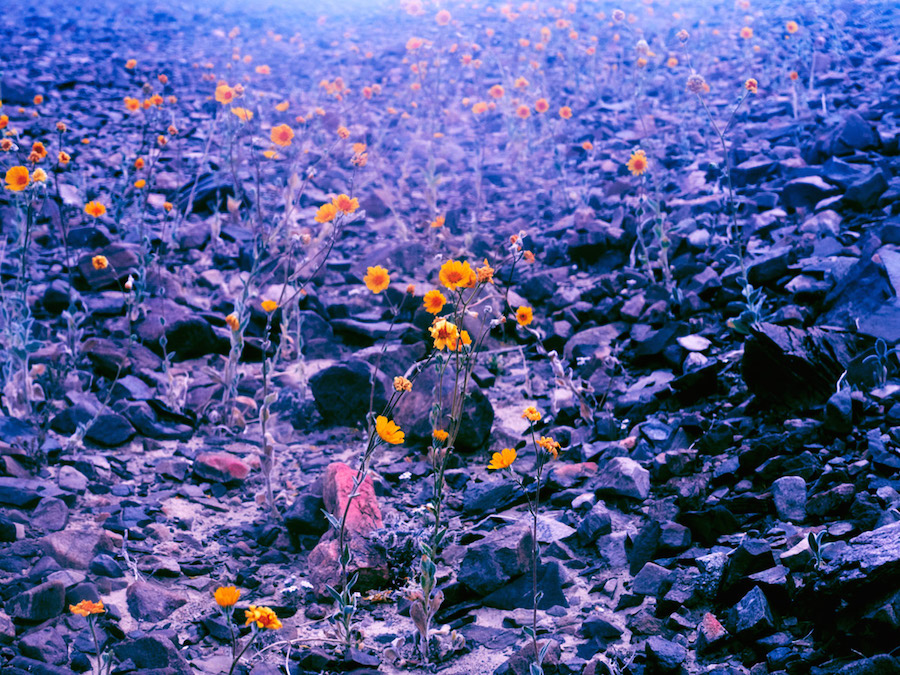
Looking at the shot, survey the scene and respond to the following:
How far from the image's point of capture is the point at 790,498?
8.96ft

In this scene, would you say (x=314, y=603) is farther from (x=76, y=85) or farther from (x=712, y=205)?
(x=76, y=85)

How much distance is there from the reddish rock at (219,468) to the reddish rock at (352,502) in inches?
25.6

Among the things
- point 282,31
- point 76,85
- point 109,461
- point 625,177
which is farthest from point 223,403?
point 282,31

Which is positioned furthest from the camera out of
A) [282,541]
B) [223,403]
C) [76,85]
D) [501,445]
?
[76,85]

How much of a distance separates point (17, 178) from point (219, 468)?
199 cm

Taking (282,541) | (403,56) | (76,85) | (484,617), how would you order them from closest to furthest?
1. (484,617)
2. (282,541)
3. (76,85)
4. (403,56)

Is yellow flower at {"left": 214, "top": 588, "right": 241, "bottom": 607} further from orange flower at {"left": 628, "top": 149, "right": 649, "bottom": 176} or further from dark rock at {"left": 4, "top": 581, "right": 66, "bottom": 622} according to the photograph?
orange flower at {"left": 628, "top": 149, "right": 649, "bottom": 176}

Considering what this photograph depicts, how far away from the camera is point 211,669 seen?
2461 millimetres

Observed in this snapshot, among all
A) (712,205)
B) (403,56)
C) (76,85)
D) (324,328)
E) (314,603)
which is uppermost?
(403,56)

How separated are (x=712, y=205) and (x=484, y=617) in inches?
154

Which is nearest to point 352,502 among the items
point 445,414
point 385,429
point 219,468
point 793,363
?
point 385,429

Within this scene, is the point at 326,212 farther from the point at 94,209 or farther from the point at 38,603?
the point at 38,603

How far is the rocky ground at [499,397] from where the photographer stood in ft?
8.21

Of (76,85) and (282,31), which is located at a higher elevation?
(282,31)
